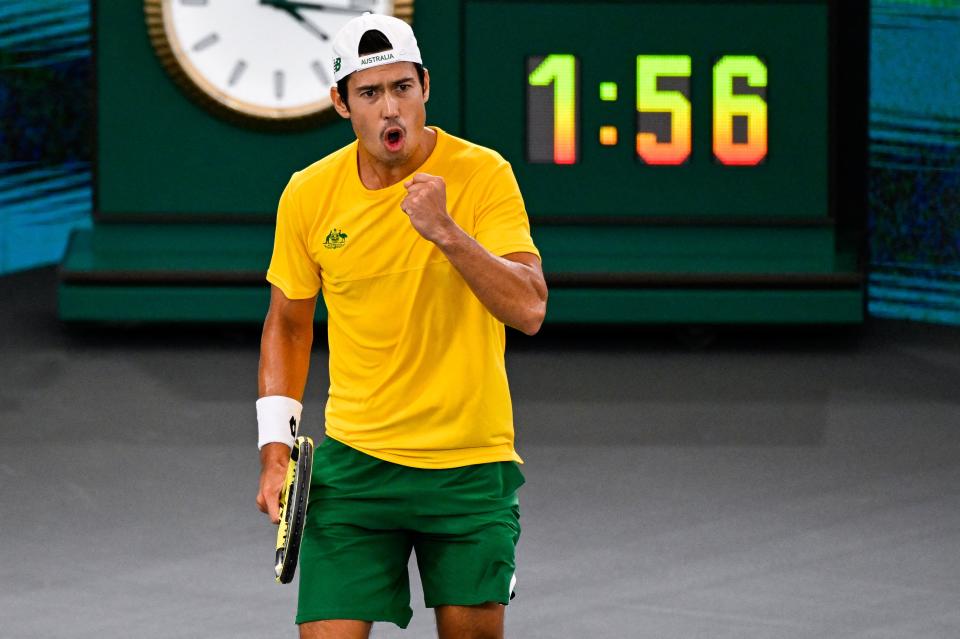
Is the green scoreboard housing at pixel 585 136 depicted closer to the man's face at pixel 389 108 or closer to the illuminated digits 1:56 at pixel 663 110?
the illuminated digits 1:56 at pixel 663 110

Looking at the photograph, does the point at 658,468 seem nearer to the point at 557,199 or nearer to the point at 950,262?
the point at 557,199

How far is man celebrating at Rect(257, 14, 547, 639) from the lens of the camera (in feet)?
10.6

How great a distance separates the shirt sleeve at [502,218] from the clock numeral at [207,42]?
6843 millimetres

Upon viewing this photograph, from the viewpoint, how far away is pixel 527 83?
997 centimetres

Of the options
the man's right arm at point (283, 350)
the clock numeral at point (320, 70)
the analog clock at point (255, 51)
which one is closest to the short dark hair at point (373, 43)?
the man's right arm at point (283, 350)

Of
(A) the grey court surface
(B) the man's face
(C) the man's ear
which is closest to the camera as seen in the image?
(B) the man's face

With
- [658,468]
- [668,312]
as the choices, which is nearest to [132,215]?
[668,312]

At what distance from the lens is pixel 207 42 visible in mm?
9883

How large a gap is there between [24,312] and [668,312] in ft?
13.4

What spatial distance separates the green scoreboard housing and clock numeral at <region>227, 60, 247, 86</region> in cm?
23

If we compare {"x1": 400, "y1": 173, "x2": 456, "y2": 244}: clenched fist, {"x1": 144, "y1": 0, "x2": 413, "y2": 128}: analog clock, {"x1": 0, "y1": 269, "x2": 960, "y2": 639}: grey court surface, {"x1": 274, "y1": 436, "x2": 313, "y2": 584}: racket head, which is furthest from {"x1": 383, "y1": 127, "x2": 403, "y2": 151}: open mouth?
{"x1": 144, "y1": 0, "x2": 413, "y2": 128}: analog clock

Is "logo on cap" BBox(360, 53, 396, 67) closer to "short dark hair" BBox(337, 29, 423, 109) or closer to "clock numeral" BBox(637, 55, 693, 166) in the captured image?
"short dark hair" BBox(337, 29, 423, 109)

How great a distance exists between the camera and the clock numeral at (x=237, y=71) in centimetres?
991

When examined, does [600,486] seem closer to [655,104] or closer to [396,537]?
[396,537]
